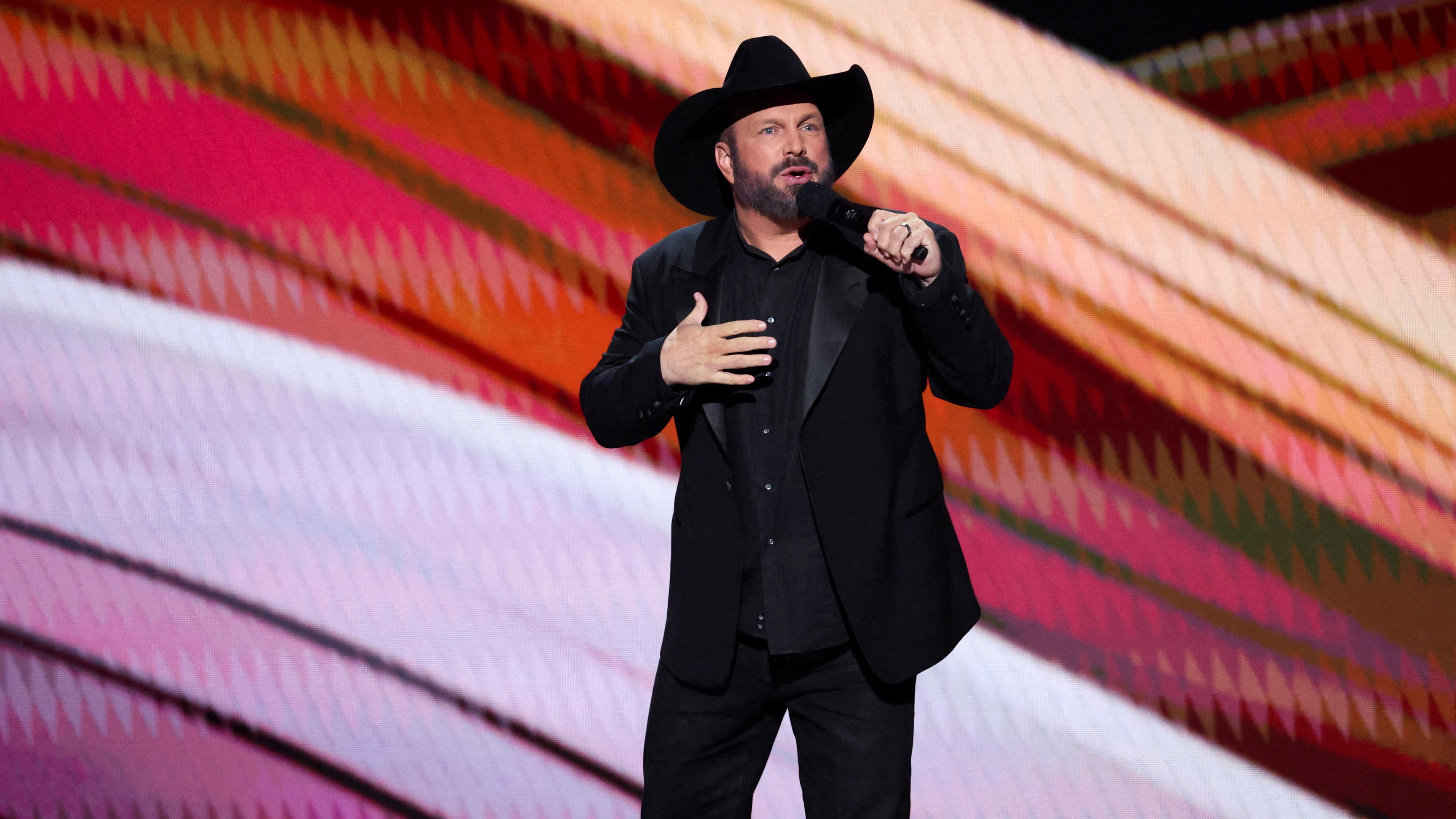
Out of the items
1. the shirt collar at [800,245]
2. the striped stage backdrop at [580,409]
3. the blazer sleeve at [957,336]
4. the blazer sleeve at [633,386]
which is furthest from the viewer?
the striped stage backdrop at [580,409]

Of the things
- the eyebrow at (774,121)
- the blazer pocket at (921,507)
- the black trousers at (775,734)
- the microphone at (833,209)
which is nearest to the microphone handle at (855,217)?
the microphone at (833,209)

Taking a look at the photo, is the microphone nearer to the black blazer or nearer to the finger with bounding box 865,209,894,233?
the finger with bounding box 865,209,894,233

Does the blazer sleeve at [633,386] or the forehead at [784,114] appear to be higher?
the forehead at [784,114]

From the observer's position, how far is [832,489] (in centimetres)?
140

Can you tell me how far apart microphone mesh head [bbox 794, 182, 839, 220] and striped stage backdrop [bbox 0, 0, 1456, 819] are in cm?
85

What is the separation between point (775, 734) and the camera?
1575mm

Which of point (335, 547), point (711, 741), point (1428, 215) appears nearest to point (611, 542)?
point (335, 547)

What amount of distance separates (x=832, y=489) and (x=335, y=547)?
1.35 meters

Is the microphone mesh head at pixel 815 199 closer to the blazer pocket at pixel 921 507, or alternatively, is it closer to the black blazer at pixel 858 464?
the black blazer at pixel 858 464

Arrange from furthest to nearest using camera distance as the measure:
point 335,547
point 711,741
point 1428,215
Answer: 1. point 335,547
2. point 1428,215
3. point 711,741

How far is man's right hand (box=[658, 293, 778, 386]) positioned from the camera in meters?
1.32

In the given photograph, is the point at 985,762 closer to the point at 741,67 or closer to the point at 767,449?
the point at 767,449

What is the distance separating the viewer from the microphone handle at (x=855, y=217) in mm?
1238

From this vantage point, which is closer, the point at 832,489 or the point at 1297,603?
the point at 832,489
